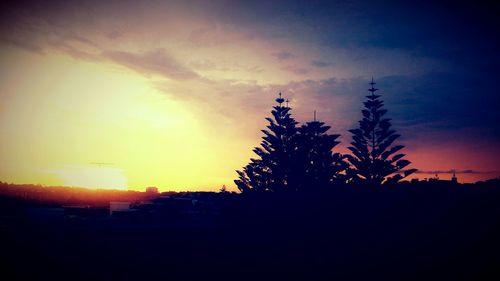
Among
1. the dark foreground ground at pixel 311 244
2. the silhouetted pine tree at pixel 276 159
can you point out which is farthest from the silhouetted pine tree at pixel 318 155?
the dark foreground ground at pixel 311 244

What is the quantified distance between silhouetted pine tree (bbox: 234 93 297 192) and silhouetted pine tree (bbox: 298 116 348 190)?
118 cm

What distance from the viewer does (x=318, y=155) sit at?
113 feet

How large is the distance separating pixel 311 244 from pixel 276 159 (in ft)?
76.8

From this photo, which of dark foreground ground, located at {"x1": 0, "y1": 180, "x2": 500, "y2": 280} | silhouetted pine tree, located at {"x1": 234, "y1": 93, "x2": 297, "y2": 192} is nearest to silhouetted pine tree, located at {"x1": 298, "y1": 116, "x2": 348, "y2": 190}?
silhouetted pine tree, located at {"x1": 234, "y1": 93, "x2": 297, "y2": 192}

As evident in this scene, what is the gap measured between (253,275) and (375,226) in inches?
213

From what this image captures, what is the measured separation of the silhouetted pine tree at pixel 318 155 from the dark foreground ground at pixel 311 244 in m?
18.5

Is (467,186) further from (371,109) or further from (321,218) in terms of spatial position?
(371,109)

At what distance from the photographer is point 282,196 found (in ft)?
51.8

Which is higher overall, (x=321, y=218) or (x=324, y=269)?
(x=321, y=218)

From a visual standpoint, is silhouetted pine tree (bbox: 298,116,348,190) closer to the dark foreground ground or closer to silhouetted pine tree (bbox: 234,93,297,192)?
silhouetted pine tree (bbox: 234,93,297,192)

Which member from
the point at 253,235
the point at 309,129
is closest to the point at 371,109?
the point at 309,129

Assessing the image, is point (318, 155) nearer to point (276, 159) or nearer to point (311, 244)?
point (276, 159)

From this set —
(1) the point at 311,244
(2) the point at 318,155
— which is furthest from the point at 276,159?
(1) the point at 311,244

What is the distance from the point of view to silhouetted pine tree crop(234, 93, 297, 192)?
35.3 m
